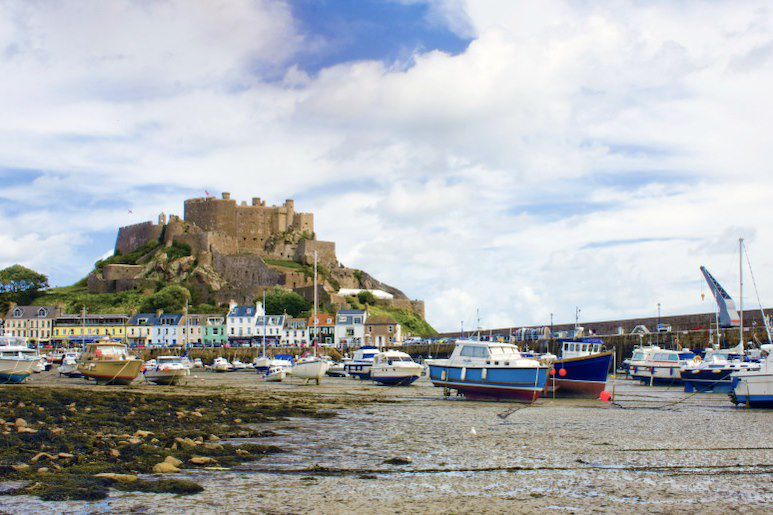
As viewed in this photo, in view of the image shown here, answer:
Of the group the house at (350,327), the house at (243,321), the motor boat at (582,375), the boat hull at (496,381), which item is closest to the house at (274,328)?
the house at (243,321)

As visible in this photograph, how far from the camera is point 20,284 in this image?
122m

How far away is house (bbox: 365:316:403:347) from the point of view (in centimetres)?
10012

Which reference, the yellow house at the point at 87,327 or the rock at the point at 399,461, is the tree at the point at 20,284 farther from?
the rock at the point at 399,461

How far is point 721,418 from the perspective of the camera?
21.1m

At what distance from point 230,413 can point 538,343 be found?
52.6 metres

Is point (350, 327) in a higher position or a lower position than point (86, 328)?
higher

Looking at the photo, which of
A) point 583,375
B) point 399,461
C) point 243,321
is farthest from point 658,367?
point 243,321

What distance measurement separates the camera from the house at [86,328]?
349ft

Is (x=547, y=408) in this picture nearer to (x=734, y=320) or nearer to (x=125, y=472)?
(x=125, y=472)

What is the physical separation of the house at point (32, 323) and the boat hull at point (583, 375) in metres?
94.2

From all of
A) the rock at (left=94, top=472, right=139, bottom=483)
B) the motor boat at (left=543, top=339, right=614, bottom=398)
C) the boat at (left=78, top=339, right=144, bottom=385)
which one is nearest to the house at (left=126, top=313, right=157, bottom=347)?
the boat at (left=78, top=339, right=144, bottom=385)

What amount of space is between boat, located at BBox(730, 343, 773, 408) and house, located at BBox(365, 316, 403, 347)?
75749mm

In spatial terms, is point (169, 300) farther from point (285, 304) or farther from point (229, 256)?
point (285, 304)

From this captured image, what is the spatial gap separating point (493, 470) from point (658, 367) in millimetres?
31720
